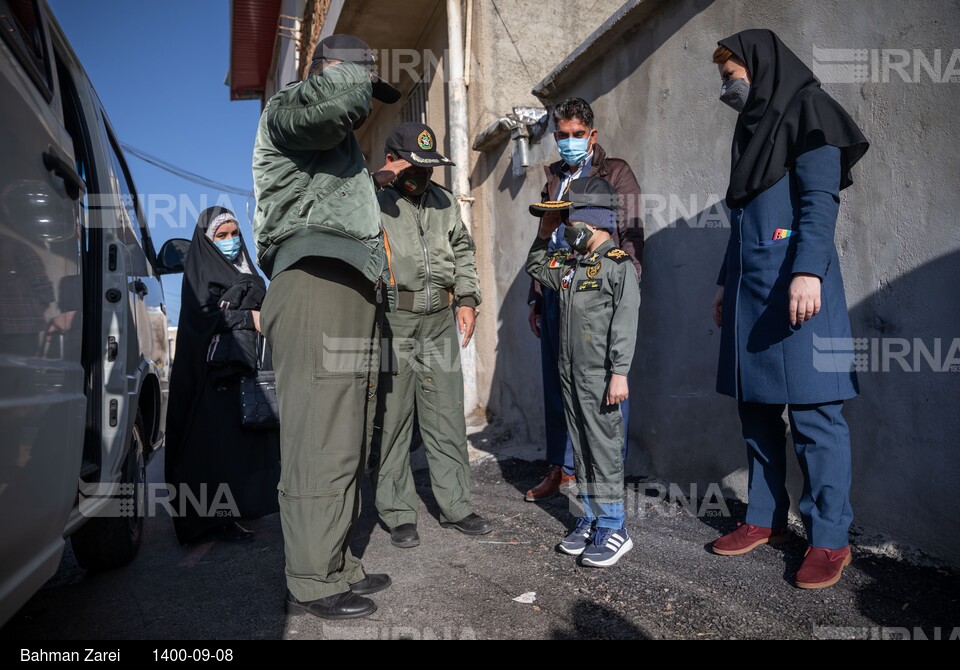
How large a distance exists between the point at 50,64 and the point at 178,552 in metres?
2.30

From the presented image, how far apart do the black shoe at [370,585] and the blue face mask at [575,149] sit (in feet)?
7.72

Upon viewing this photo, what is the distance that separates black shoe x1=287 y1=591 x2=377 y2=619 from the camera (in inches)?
94.3

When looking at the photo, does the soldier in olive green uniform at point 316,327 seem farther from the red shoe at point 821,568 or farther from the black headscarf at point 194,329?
the red shoe at point 821,568

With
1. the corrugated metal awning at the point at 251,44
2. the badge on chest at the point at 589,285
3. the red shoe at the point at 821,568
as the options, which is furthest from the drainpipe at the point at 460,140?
the corrugated metal awning at the point at 251,44

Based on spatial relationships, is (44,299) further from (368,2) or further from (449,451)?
(368,2)

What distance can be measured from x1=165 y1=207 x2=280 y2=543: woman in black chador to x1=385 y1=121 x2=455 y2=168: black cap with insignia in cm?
107

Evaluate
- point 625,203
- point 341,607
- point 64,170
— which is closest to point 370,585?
point 341,607

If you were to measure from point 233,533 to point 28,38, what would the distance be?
2.39 metres

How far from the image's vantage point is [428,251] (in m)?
3.42

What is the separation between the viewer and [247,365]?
352 cm

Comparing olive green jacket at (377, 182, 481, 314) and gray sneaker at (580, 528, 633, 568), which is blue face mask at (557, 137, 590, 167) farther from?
gray sneaker at (580, 528, 633, 568)

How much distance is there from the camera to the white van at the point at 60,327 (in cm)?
180

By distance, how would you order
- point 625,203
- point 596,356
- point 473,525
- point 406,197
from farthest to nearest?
point 625,203 → point 406,197 → point 473,525 → point 596,356

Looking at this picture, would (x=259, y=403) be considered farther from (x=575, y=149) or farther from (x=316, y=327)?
(x=575, y=149)
